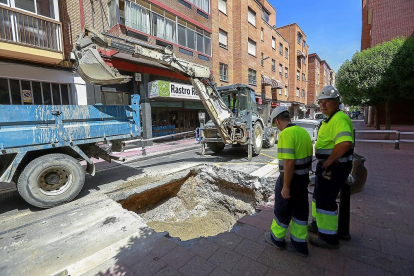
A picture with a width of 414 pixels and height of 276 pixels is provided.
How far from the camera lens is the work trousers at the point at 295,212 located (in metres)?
2.29

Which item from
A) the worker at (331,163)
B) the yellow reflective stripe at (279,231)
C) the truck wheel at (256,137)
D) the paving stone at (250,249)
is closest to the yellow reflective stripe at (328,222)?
the worker at (331,163)

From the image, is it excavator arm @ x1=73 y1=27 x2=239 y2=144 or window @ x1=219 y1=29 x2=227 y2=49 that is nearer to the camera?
excavator arm @ x1=73 y1=27 x2=239 y2=144

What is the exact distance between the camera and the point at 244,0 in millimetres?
18609

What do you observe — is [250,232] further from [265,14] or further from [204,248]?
[265,14]

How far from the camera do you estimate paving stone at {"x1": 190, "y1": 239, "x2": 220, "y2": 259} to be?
94.3 inches

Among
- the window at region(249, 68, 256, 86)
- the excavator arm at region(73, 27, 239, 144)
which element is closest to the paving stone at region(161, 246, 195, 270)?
the excavator arm at region(73, 27, 239, 144)

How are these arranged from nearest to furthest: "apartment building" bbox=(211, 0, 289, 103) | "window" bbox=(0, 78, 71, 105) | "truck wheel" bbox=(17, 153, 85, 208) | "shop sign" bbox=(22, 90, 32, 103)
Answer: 1. "truck wheel" bbox=(17, 153, 85, 208)
2. "window" bbox=(0, 78, 71, 105)
3. "shop sign" bbox=(22, 90, 32, 103)
4. "apartment building" bbox=(211, 0, 289, 103)

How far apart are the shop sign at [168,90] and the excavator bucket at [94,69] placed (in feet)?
21.5

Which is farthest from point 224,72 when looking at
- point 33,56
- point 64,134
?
point 64,134

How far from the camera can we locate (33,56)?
7.44m

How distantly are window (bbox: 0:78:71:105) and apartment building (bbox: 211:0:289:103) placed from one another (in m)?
10.7

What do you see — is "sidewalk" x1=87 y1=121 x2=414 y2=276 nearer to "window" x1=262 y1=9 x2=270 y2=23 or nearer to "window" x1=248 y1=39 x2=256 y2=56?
"window" x1=248 y1=39 x2=256 y2=56

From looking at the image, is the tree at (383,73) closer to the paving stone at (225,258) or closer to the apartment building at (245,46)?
the apartment building at (245,46)

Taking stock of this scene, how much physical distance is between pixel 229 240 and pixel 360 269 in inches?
55.2
